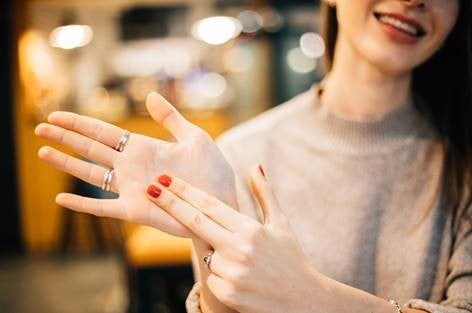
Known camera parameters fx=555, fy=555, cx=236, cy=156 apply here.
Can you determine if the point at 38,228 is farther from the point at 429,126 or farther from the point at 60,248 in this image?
the point at 429,126

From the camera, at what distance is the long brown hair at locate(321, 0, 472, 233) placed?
1.30 m

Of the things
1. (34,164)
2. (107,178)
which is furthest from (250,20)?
(107,178)

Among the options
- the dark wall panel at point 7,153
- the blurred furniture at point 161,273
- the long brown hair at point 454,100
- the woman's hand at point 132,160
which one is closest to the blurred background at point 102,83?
the dark wall panel at point 7,153

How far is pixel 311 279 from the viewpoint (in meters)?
1.01

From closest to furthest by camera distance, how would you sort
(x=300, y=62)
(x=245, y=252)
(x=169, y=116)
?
(x=245, y=252)
(x=169, y=116)
(x=300, y=62)

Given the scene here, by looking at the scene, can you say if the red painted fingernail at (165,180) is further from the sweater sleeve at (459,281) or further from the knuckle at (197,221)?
the sweater sleeve at (459,281)

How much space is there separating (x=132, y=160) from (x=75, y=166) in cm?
10

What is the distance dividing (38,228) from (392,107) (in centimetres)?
551

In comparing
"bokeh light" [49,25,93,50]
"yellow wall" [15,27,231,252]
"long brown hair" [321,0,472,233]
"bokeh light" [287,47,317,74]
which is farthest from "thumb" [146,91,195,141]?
"bokeh light" [287,47,317,74]

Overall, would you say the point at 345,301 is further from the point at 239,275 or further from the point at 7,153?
the point at 7,153

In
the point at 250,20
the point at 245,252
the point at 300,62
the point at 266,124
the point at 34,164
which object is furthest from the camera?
the point at 300,62

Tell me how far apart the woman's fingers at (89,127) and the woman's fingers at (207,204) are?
4.5 inches

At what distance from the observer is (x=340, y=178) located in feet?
4.58

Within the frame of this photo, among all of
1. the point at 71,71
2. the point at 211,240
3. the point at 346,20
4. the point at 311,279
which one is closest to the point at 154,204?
the point at 211,240
